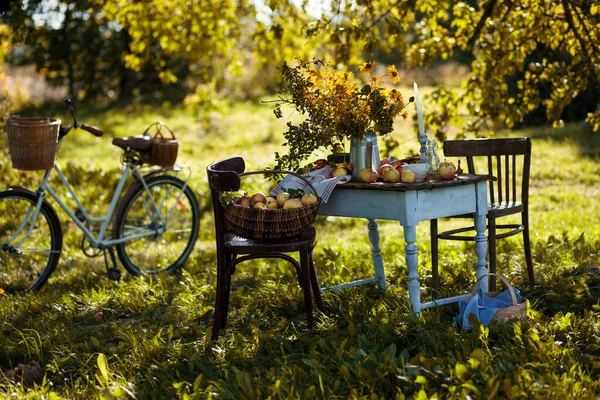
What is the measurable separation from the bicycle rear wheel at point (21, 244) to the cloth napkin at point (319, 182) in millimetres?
2080

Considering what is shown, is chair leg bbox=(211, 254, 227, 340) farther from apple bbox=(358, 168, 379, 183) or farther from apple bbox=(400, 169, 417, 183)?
apple bbox=(400, 169, 417, 183)

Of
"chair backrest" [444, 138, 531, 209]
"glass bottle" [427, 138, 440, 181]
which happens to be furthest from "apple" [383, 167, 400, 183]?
"chair backrest" [444, 138, 531, 209]

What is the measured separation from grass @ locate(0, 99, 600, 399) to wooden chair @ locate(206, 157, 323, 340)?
0.22 meters

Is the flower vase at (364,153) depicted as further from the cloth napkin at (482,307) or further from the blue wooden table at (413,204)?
the cloth napkin at (482,307)

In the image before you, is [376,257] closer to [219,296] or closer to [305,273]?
[305,273]

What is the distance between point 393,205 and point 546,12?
12.2ft

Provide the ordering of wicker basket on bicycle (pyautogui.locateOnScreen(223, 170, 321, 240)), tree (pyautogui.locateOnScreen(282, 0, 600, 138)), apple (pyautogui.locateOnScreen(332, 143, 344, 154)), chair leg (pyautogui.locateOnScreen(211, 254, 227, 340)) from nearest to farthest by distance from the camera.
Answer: wicker basket on bicycle (pyautogui.locateOnScreen(223, 170, 321, 240)) → chair leg (pyautogui.locateOnScreen(211, 254, 227, 340)) → apple (pyautogui.locateOnScreen(332, 143, 344, 154)) → tree (pyautogui.locateOnScreen(282, 0, 600, 138))

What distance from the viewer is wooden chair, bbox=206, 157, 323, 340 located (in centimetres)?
418

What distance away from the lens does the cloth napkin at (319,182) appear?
4391mm

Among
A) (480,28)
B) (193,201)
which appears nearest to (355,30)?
(480,28)

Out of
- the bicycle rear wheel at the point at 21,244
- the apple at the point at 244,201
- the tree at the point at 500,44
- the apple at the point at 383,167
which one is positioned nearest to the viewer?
the apple at the point at 244,201

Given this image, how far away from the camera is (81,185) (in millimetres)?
10008

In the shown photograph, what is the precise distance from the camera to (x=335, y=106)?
15.0 ft

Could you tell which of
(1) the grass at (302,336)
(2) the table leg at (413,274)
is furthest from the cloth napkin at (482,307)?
(2) the table leg at (413,274)
